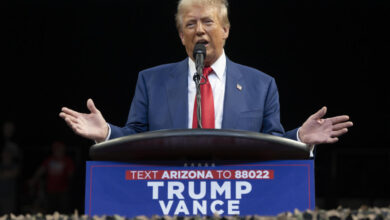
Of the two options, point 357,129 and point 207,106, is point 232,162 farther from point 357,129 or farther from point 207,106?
point 357,129

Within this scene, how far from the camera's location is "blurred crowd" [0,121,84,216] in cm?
641

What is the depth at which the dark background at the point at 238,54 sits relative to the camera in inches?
315

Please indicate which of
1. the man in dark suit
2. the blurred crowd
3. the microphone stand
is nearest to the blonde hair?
the man in dark suit

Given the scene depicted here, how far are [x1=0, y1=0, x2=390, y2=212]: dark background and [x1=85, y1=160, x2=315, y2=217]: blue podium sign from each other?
6.76 metres

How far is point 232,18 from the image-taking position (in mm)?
7805

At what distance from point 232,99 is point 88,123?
466 millimetres

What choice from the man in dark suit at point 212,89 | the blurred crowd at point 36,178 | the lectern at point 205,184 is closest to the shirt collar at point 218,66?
the man in dark suit at point 212,89

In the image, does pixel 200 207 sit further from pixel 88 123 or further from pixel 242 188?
pixel 88 123

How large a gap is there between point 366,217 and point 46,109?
8438mm

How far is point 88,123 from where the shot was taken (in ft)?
4.51

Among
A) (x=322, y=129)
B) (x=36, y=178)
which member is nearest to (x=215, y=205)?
(x=322, y=129)

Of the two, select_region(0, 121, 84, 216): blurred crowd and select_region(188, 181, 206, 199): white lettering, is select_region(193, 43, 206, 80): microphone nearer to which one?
select_region(188, 181, 206, 199): white lettering

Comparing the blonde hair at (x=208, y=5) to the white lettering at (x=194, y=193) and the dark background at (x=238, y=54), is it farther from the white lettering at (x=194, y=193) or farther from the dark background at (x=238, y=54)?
the dark background at (x=238, y=54)

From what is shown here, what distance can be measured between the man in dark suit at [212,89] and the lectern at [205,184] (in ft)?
1.53
